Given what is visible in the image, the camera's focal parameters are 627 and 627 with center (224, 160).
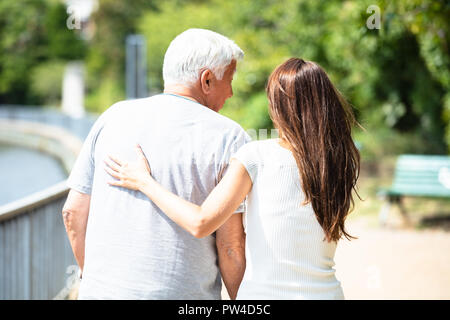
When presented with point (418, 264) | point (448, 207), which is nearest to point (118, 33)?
point (448, 207)

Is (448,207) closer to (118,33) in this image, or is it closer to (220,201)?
(220,201)

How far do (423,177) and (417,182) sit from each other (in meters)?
0.13

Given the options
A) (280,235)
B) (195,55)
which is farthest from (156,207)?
(195,55)

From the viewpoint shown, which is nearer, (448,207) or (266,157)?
(266,157)

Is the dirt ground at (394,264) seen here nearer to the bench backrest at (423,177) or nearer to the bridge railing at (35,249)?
the bench backrest at (423,177)

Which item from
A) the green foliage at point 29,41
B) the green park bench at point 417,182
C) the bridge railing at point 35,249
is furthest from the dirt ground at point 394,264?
the green foliage at point 29,41

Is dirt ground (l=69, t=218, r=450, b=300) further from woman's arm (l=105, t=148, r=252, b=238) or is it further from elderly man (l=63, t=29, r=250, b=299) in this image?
woman's arm (l=105, t=148, r=252, b=238)

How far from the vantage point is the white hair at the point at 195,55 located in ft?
7.16

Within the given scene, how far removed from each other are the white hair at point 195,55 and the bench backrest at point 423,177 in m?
7.27

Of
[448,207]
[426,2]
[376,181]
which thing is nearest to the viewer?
[426,2]
